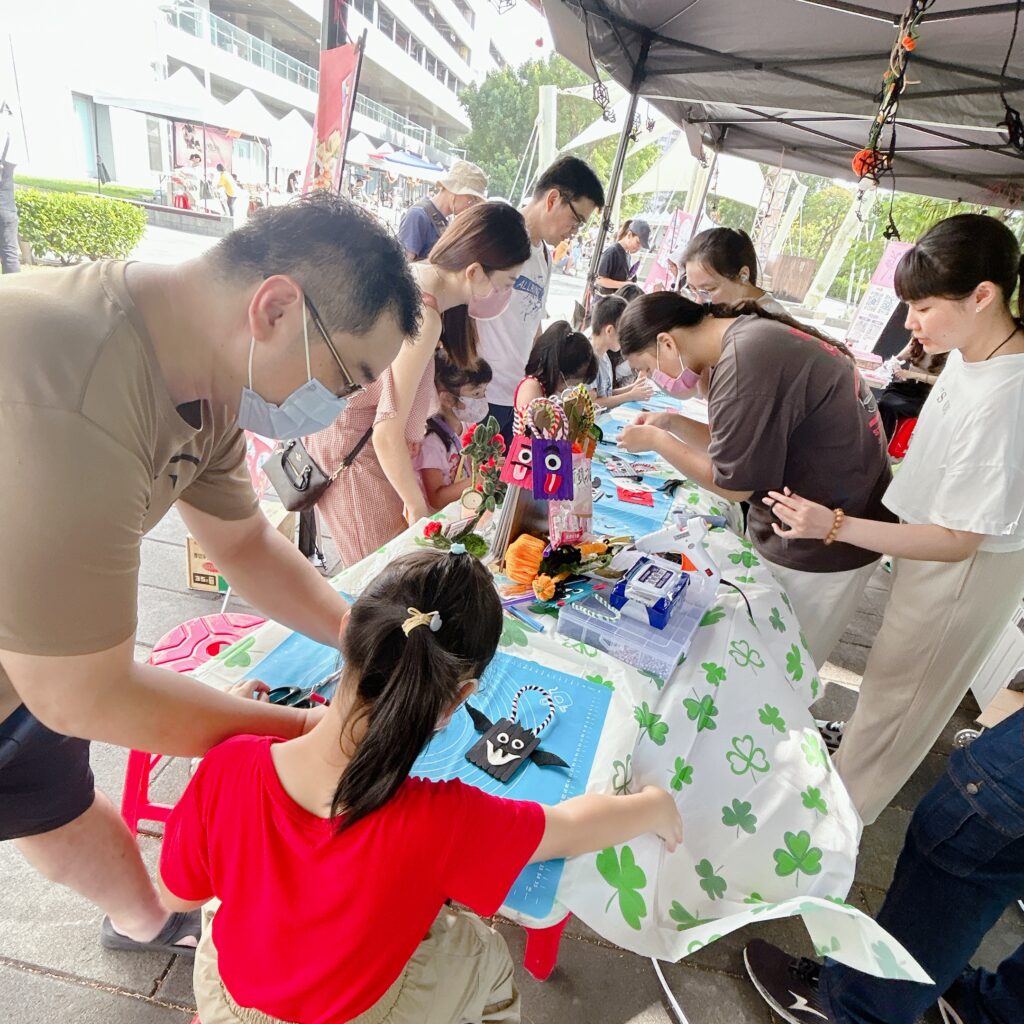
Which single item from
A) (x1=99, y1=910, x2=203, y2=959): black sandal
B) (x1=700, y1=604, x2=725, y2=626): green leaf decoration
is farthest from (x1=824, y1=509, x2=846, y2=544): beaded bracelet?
(x1=99, y1=910, x2=203, y2=959): black sandal

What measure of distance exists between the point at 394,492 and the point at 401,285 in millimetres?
1113

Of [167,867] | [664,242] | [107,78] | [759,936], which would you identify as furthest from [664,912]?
[107,78]

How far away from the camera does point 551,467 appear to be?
4.91ft

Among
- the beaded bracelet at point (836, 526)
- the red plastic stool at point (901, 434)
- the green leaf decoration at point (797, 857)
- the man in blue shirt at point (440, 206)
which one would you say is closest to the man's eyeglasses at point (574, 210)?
the man in blue shirt at point (440, 206)

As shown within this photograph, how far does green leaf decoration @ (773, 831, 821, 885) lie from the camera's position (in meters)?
1.05

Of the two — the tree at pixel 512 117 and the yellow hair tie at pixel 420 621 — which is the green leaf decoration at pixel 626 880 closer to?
the yellow hair tie at pixel 420 621

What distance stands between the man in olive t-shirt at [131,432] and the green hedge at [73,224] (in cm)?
804

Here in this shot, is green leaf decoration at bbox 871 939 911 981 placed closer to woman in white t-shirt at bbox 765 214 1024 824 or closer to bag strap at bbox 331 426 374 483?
woman in white t-shirt at bbox 765 214 1024 824

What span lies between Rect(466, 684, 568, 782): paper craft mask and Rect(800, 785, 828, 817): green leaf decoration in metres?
0.48

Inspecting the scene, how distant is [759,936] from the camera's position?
5.77 feet

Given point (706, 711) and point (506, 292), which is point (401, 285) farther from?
point (506, 292)

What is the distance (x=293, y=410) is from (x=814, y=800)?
1.17m

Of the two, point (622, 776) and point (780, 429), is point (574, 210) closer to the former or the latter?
point (780, 429)

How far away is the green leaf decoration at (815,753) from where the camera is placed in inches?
48.7
